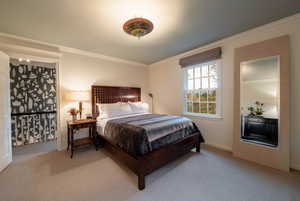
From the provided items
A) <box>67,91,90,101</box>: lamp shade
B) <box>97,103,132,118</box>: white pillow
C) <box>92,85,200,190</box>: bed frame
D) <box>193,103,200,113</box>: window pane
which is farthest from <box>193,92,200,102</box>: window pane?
<box>67,91,90,101</box>: lamp shade

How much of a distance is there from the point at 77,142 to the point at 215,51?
3733 mm

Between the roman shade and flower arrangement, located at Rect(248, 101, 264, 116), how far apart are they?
4.06 ft

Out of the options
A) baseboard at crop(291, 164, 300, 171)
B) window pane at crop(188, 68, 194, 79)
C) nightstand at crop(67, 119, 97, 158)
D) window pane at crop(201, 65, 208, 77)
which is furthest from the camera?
window pane at crop(188, 68, 194, 79)

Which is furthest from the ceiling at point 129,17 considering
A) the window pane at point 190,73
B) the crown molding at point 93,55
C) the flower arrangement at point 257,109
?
the flower arrangement at point 257,109

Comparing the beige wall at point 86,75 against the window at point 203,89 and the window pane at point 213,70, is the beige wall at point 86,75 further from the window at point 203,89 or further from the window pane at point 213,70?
the window pane at point 213,70

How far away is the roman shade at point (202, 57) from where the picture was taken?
275cm

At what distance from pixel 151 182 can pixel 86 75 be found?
2.95 meters

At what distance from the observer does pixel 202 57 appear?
299cm

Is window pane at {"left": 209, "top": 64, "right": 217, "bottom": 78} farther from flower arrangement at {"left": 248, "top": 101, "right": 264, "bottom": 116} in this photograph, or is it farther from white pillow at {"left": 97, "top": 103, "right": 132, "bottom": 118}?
white pillow at {"left": 97, "top": 103, "right": 132, "bottom": 118}

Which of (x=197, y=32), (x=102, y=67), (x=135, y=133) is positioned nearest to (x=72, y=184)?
(x=135, y=133)

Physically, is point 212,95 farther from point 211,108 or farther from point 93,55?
point 93,55

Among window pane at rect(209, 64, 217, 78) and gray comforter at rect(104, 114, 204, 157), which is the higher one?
window pane at rect(209, 64, 217, 78)

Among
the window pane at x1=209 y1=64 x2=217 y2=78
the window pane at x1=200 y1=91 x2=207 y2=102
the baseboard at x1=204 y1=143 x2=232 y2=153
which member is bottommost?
the baseboard at x1=204 y1=143 x2=232 y2=153

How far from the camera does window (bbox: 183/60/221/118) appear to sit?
291cm
